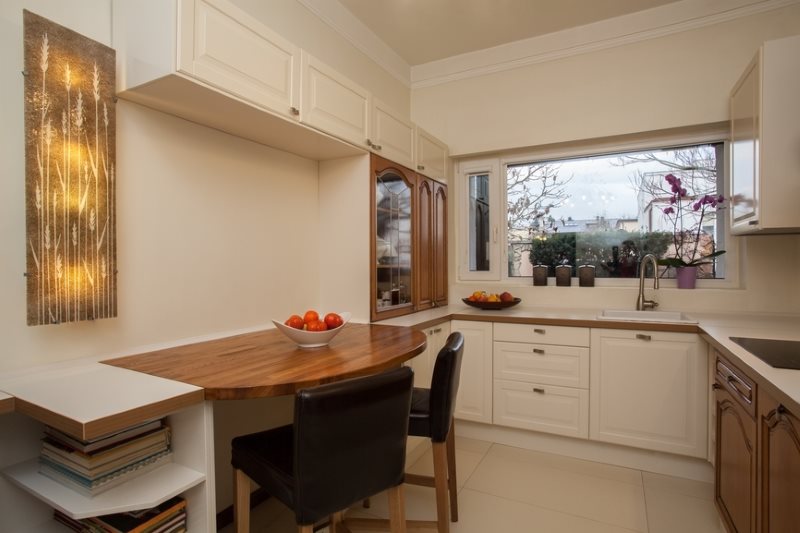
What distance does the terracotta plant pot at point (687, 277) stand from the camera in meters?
2.88

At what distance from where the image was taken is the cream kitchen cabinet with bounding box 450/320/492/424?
2.94m

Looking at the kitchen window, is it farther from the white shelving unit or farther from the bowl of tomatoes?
the white shelving unit

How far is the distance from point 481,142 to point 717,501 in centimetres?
268

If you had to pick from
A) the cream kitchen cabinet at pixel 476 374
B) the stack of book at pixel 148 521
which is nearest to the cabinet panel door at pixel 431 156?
the cream kitchen cabinet at pixel 476 374

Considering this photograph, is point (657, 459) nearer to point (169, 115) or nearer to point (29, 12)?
point (169, 115)

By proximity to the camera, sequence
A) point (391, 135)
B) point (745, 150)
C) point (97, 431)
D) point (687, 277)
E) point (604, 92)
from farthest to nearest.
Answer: point (604, 92) → point (687, 277) → point (391, 135) → point (745, 150) → point (97, 431)

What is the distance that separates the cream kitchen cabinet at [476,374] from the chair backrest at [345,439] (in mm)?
1751

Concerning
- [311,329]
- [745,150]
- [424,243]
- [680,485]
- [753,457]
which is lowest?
[680,485]

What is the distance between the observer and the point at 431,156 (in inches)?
126

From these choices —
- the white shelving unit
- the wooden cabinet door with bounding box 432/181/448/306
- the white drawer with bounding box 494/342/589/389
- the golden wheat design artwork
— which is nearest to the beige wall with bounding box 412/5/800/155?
the wooden cabinet door with bounding box 432/181/448/306

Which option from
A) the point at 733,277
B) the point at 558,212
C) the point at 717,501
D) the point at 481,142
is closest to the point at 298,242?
the point at 481,142

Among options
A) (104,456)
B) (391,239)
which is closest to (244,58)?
(391,239)

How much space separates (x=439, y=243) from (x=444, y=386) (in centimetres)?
185

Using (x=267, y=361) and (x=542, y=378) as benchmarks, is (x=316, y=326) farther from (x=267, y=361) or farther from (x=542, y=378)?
(x=542, y=378)
